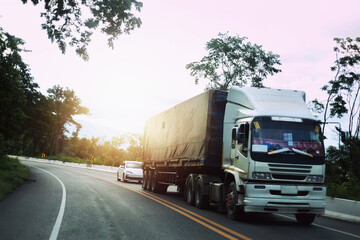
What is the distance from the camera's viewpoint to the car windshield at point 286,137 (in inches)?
388

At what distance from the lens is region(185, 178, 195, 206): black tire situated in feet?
46.4

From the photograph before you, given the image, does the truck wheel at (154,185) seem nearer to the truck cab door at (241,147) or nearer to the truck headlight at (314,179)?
the truck cab door at (241,147)

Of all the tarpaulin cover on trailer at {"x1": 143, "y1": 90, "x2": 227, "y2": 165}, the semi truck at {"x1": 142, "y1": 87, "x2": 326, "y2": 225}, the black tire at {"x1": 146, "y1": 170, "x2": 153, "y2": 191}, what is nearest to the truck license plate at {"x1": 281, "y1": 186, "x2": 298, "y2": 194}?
the semi truck at {"x1": 142, "y1": 87, "x2": 326, "y2": 225}

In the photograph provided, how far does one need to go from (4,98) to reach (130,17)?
1017 centimetres

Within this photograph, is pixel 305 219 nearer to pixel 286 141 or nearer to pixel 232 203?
pixel 232 203

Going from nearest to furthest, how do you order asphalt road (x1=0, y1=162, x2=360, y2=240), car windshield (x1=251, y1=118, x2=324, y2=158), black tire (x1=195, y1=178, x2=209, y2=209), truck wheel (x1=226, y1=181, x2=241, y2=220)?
asphalt road (x1=0, y1=162, x2=360, y2=240) → car windshield (x1=251, y1=118, x2=324, y2=158) → truck wheel (x1=226, y1=181, x2=241, y2=220) → black tire (x1=195, y1=178, x2=209, y2=209)

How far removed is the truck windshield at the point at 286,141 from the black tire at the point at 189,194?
4.89 m

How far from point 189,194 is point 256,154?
530 cm

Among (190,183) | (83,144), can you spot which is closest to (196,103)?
(190,183)

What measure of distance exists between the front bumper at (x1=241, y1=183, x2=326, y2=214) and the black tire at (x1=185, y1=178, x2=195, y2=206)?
178 inches

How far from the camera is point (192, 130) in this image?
14344mm

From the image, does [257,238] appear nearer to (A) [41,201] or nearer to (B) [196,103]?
(B) [196,103]

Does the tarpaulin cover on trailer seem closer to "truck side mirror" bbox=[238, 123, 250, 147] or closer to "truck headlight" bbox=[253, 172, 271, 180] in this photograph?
"truck side mirror" bbox=[238, 123, 250, 147]

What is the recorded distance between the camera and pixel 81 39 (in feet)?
41.4
